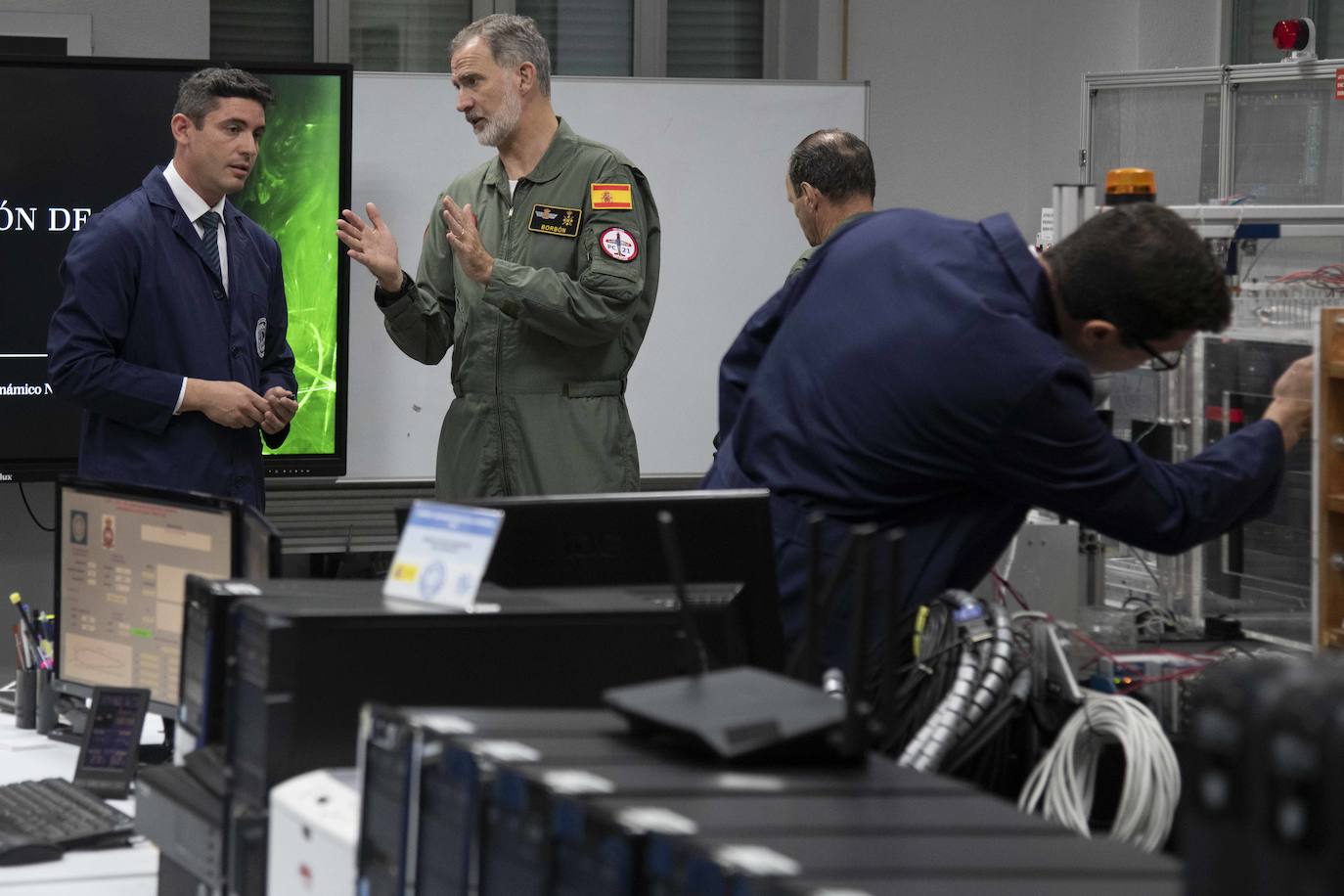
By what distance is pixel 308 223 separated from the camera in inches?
165

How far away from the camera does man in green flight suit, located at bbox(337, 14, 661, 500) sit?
11.1 feet

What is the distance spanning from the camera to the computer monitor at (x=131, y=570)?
1.92 meters

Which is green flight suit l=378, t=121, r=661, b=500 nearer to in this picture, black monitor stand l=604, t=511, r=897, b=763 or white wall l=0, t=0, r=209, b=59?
white wall l=0, t=0, r=209, b=59

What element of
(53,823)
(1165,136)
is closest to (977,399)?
(53,823)

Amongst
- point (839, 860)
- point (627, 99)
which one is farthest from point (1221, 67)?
point (839, 860)

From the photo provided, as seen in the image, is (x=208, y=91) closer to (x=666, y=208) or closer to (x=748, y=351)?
(x=748, y=351)

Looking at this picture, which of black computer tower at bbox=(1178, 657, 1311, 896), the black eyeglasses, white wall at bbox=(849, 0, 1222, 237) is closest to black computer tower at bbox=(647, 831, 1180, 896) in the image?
black computer tower at bbox=(1178, 657, 1311, 896)

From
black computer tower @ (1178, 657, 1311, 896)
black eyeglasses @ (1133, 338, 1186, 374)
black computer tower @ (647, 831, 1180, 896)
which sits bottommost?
black computer tower @ (647, 831, 1180, 896)

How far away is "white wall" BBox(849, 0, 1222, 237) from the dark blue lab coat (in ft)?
9.64

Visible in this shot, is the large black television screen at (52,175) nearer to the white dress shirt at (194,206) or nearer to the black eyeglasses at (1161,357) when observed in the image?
the white dress shirt at (194,206)

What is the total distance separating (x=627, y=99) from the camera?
14.7ft

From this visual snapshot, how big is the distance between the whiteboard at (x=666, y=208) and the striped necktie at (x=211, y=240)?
1272 millimetres

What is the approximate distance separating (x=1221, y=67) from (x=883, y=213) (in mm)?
3030

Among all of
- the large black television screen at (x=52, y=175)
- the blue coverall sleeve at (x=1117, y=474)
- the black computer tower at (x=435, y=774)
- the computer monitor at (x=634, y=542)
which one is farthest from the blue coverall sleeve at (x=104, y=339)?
the black computer tower at (x=435, y=774)
